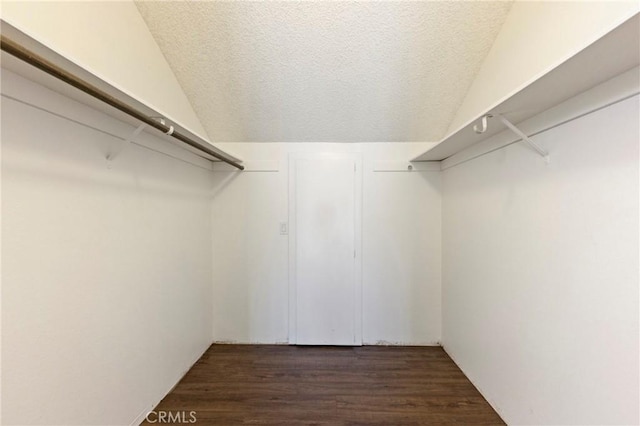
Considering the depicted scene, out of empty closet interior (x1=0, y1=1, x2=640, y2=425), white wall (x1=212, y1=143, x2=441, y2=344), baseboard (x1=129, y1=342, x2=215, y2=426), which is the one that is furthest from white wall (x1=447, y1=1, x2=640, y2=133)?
baseboard (x1=129, y1=342, x2=215, y2=426)

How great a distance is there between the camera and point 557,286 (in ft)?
4.36

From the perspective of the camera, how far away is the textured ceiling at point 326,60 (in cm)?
178

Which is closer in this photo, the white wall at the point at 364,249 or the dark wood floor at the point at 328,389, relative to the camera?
the dark wood floor at the point at 328,389

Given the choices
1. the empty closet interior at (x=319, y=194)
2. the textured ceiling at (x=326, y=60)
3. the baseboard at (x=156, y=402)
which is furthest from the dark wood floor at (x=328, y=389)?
the textured ceiling at (x=326, y=60)

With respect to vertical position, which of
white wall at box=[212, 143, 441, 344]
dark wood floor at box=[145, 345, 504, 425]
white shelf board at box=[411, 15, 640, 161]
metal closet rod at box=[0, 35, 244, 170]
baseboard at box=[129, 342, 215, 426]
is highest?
white shelf board at box=[411, 15, 640, 161]

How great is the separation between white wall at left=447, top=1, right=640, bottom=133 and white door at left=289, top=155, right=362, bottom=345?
3.99ft

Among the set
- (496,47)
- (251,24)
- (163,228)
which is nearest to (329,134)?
(251,24)

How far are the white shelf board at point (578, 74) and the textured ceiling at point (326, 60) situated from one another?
2.55 ft

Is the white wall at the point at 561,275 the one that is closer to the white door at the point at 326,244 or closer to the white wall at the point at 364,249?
the white wall at the point at 364,249

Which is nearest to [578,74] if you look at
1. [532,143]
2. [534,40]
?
[532,143]

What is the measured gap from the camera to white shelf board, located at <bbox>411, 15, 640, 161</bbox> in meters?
0.80

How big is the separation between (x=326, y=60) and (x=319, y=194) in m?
1.17

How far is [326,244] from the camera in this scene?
8.98ft

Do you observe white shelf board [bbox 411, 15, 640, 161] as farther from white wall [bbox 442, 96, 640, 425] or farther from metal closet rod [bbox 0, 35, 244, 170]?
metal closet rod [bbox 0, 35, 244, 170]
